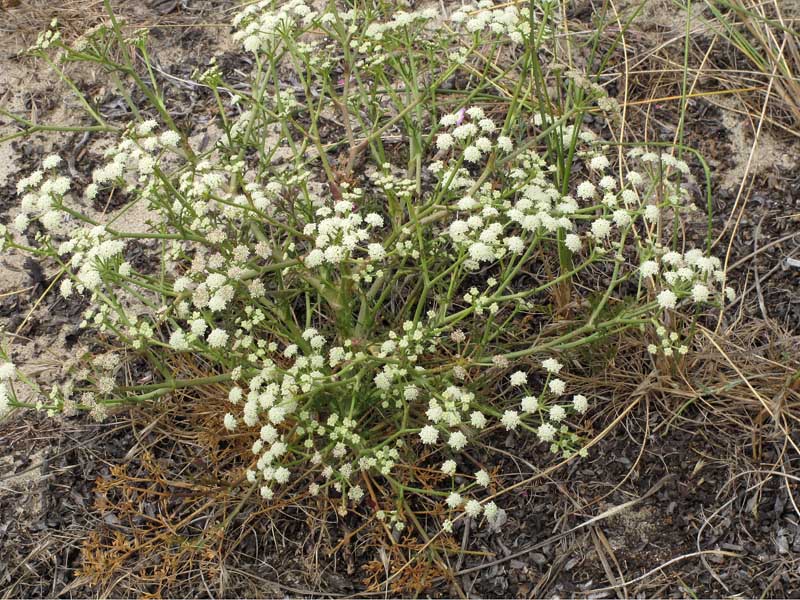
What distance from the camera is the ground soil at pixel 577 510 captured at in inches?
103

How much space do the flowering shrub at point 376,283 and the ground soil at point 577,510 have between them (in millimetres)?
160

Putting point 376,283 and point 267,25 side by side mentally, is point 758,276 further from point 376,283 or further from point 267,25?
point 267,25

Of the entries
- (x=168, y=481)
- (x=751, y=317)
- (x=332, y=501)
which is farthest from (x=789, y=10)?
(x=168, y=481)

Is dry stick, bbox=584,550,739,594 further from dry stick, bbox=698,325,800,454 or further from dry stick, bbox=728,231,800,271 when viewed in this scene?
dry stick, bbox=728,231,800,271

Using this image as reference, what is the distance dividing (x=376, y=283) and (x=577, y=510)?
1071 mm

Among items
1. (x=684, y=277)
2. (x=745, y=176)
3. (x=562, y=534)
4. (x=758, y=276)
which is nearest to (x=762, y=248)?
(x=758, y=276)

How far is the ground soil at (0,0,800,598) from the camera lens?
2.61 metres

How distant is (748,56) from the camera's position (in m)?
3.73

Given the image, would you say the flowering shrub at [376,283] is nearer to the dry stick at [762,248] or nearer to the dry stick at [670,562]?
the dry stick at [762,248]

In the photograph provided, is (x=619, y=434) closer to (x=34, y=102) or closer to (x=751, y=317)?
(x=751, y=317)

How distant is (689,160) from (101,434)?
286 cm

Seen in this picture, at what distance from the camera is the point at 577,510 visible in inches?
107

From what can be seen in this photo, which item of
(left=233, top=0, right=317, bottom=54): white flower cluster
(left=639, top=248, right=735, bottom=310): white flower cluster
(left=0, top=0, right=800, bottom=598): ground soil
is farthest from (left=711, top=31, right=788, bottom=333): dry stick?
(left=233, top=0, right=317, bottom=54): white flower cluster

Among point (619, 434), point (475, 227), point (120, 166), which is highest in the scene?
point (120, 166)
